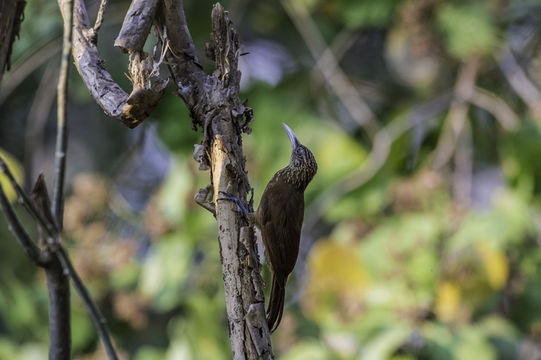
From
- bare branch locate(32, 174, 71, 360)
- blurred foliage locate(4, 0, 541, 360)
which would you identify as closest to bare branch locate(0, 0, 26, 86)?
bare branch locate(32, 174, 71, 360)

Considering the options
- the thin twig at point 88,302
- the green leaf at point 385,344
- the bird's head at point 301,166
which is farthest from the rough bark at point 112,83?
the green leaf at point 385,344

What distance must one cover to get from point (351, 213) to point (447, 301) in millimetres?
598

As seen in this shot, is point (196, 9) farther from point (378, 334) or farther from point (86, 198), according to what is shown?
point (378, 334)

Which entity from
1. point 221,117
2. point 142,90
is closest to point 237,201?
point 221,117

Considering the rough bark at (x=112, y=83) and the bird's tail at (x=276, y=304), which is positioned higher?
the rough bark at (x=112, y=83)

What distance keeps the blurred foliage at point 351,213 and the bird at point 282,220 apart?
674 millimetres

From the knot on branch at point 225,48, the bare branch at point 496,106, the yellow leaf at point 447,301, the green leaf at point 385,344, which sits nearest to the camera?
the knot on branch at point 225,48

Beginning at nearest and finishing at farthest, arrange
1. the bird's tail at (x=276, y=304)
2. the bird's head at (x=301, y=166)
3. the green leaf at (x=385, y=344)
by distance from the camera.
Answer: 1. the bird's tail at (x=276, y=304)
2. the bird's head at (x=301, y=166)
3. the green leaf at (x=385, y=344)

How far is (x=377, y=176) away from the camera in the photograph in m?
3.09

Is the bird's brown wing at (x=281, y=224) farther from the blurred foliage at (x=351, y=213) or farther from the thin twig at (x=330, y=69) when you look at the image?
the thin twig at (x=330, y=69)

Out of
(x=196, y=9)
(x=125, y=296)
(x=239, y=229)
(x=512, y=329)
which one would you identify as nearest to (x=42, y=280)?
(x=125, y=296)

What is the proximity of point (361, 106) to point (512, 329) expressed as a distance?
3.97 feet

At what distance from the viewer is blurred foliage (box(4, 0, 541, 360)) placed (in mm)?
2891

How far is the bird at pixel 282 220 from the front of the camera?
1.54 meters
